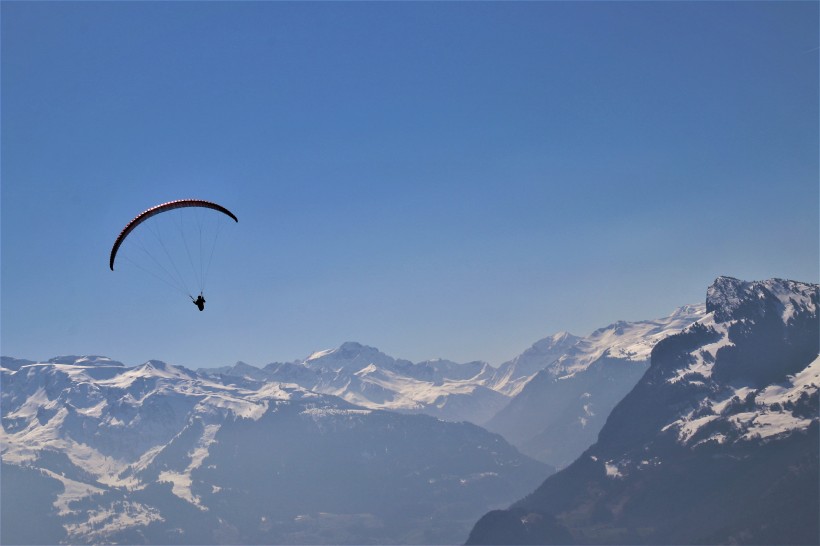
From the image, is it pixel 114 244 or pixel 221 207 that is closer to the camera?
pixel 114 244

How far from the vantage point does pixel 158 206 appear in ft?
415

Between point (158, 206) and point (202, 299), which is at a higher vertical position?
point (158, 206)

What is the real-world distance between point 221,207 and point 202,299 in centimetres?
1689

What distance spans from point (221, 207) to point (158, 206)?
1061 cm

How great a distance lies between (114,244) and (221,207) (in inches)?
739

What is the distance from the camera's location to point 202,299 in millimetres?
134500

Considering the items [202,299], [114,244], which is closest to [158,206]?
[114,244]

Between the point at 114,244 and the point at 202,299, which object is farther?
the point at 202,299

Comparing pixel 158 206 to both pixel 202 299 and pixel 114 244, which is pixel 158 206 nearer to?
pixel 114 244

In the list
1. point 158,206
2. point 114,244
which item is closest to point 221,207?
point 158,206

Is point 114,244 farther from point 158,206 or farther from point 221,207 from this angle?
point 221,207

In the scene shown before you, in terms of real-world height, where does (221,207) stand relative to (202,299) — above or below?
above

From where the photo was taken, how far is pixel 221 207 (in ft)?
432

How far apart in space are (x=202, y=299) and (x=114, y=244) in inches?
723
